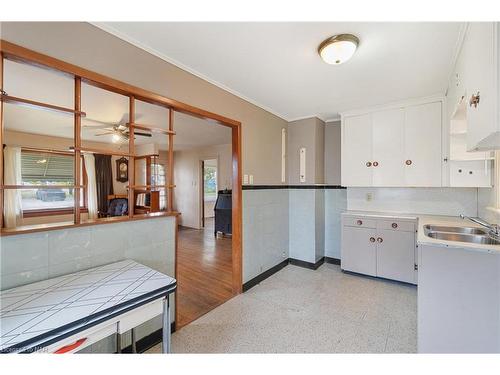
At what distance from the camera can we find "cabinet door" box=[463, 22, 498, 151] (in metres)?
0.93

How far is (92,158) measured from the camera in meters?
5.51

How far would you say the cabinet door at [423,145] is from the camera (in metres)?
2.63

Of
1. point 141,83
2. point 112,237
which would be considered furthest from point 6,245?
point 141,83

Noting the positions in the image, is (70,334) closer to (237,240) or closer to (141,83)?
(141,83)

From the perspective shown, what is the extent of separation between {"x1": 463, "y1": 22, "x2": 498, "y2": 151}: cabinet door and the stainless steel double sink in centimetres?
86

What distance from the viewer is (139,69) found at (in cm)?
163

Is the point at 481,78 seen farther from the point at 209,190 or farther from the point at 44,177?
the point at 209,190

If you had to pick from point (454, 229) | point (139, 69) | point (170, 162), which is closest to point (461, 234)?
point (454, 229)

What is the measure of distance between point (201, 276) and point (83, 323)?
2.32 meters

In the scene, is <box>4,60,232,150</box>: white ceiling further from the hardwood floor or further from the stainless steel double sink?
the stainless steel double sink

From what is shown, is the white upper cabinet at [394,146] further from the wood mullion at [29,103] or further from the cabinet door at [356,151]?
the wood mullion at [29,103]

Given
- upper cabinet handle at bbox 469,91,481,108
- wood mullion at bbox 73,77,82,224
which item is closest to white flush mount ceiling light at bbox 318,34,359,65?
upper cabinet handle at bbox 469,91,481,108

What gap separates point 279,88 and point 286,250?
2.34 meters

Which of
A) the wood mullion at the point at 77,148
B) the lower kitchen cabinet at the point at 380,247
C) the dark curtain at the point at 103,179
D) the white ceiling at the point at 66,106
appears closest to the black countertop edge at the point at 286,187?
the lower kitchen cabinet at the point at 380,247
